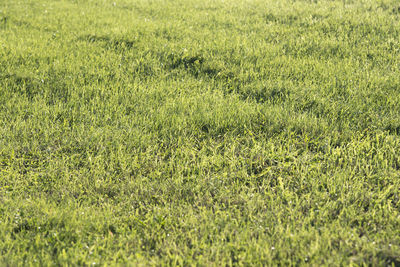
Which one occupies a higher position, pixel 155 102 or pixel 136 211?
pixel 155 102

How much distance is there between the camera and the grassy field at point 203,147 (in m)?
2.47

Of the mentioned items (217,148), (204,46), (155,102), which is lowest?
(217,148)

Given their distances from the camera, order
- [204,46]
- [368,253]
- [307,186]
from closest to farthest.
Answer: [368,253] < [307,186] < [204,46]

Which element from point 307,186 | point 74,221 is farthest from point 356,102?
point 74,221

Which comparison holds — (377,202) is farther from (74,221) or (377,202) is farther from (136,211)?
(74,221)

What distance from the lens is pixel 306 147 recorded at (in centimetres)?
345

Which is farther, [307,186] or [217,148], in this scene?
[217,148]

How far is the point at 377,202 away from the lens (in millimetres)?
2742

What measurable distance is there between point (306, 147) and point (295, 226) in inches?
42.0

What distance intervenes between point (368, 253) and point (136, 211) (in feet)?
5.23

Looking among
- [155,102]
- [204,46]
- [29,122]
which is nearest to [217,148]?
[155,102]

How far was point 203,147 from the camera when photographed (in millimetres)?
3514

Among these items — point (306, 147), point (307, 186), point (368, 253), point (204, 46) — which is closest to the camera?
point (368, 253)

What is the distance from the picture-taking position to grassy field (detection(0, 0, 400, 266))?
8.10ft
